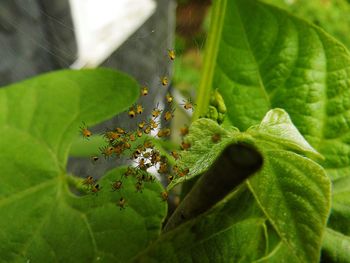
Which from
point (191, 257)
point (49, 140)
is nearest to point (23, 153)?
point (49, 140)

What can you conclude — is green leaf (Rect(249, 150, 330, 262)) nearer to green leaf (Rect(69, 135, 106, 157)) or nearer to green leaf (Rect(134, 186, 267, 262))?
green leaf (Rect(134, 186, 267, 262))

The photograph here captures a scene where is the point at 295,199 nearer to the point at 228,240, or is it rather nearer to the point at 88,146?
the point at 228,240

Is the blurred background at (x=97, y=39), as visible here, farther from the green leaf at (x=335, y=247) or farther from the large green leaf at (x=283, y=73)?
the green leaf at (x=335, y=247)

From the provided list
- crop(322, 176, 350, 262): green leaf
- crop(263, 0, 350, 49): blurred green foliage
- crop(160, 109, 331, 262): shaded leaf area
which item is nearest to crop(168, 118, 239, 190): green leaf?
crop(160, 109, 331, 262): shaded leaf area

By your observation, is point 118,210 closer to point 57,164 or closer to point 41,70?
point 57,164

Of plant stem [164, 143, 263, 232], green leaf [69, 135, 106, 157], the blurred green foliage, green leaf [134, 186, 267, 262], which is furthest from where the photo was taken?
the blurred green foliage
